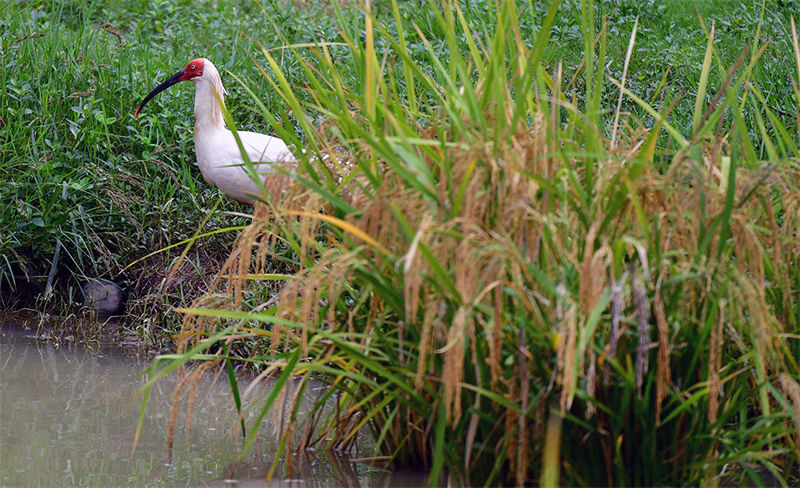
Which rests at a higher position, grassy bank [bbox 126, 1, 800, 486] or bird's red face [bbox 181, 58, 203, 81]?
bird's red face [bbox 181, 58, 203, 81]

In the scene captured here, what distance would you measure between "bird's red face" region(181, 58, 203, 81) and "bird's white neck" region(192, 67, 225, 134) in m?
0.08

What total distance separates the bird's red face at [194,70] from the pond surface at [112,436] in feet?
4.96

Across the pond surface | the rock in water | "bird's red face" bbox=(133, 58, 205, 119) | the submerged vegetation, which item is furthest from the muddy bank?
the submerged vegetation

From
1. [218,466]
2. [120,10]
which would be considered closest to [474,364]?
[218,466]

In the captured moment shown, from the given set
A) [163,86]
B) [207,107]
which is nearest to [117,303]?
[207,107]

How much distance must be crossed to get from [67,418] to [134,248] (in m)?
1.45

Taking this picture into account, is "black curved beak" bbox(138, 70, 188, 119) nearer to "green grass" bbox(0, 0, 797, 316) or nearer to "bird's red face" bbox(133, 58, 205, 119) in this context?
"bird's red face" bbox(133, 58, 205, 119)

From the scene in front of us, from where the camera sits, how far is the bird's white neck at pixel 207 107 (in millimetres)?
4766

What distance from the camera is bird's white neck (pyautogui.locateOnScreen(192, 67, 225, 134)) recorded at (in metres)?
4.77

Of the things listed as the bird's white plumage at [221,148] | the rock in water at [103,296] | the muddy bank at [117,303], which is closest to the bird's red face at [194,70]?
the bird's white plumage at [221,148]

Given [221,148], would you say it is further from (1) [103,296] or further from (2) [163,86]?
(1) [103,296]

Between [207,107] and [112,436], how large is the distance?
198cm

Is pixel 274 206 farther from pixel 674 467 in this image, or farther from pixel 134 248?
pixel 134 248

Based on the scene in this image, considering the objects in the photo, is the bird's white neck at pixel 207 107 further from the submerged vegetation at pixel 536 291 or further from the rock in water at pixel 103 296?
the submerged vegetation at pixel 536 291
